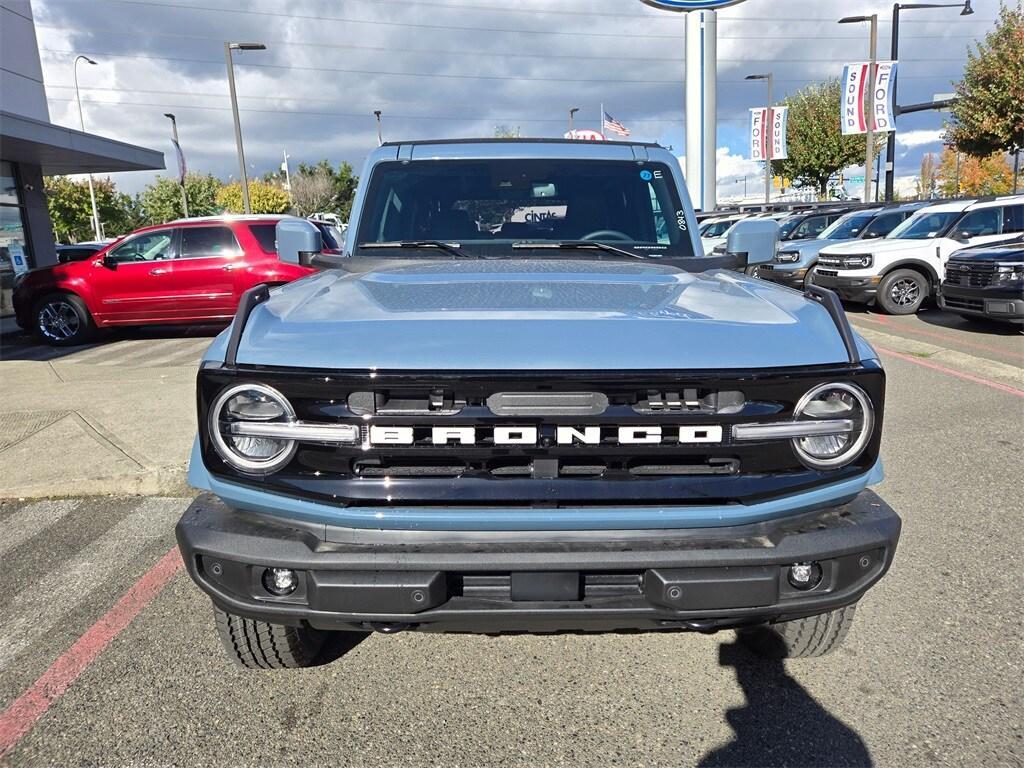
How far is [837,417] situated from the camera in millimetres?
2037

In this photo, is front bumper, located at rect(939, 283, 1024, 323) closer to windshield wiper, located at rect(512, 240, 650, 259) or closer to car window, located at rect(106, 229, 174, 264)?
windshield wiper, located at rect(512, 240, 650, 259)

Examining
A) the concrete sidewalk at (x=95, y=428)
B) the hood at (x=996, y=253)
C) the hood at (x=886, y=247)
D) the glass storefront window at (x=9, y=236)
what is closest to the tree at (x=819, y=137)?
the hood at (x=886, y=247)

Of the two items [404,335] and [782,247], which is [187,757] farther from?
[782,247]

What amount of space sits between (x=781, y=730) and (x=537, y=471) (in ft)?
4.05

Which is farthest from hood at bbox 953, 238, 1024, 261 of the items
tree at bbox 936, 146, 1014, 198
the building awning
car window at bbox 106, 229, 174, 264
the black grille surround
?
tree at bbox 936, 146, 1014, 198

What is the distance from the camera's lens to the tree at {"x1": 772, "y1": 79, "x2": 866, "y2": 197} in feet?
116

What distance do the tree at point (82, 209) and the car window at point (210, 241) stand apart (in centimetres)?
4332

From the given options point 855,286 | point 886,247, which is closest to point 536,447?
point 855,286

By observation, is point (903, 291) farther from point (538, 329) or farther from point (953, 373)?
point (538, 329)

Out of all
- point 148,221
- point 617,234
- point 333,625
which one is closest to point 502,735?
point 333,625

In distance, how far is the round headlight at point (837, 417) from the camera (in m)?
2.02

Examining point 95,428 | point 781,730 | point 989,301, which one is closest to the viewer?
point 781,730

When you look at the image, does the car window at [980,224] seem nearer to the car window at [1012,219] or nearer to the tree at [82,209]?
the car window at [1012,219]

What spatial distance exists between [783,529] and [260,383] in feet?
4.78
